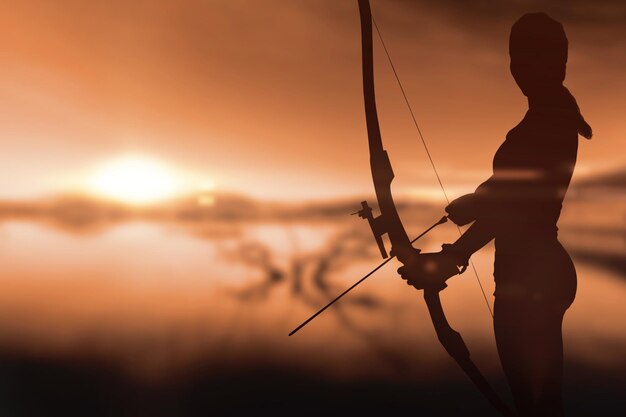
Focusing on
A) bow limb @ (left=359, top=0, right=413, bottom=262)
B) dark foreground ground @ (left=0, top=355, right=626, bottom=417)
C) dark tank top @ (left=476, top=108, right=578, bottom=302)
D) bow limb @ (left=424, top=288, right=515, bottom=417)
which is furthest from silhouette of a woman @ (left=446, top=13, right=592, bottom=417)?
dark foreground ground @ (left=0, top=355, right=626, bottom=417)

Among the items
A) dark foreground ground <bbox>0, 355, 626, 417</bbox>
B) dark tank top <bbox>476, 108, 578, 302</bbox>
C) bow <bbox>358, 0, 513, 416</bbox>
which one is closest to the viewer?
dark tank top <bbox>476, 108, 578, 302</bbox>

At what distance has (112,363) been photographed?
3.39 m

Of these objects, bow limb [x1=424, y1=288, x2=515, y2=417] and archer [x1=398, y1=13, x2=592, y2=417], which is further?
bow limb [x1=424, y1=288, x2=515, y2=417]

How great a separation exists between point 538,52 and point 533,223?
69 cm

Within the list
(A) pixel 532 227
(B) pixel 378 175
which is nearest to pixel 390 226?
(B) pixel 378 175

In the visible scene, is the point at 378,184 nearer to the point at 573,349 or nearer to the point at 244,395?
the point at 573,349

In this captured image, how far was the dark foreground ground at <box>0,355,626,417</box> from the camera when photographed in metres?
3.31

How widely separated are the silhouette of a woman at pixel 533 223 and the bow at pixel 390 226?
21cm

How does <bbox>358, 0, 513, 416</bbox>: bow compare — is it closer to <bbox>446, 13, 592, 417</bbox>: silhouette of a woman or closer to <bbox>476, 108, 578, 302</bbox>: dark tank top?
<bbox>446, 13, 592, 417</bbox>: silhouette of a woman

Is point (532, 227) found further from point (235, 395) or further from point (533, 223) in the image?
point (235, 395)

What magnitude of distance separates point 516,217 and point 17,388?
11.6ft

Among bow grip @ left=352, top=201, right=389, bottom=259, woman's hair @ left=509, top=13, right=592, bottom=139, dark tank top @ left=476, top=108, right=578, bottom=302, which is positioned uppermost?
woman's hair @ left=509, top=13, right=592, bottom=139

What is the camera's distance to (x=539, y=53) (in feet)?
6.19

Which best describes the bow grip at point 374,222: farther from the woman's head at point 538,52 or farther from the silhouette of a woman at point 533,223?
the woman's head at point 538,52
